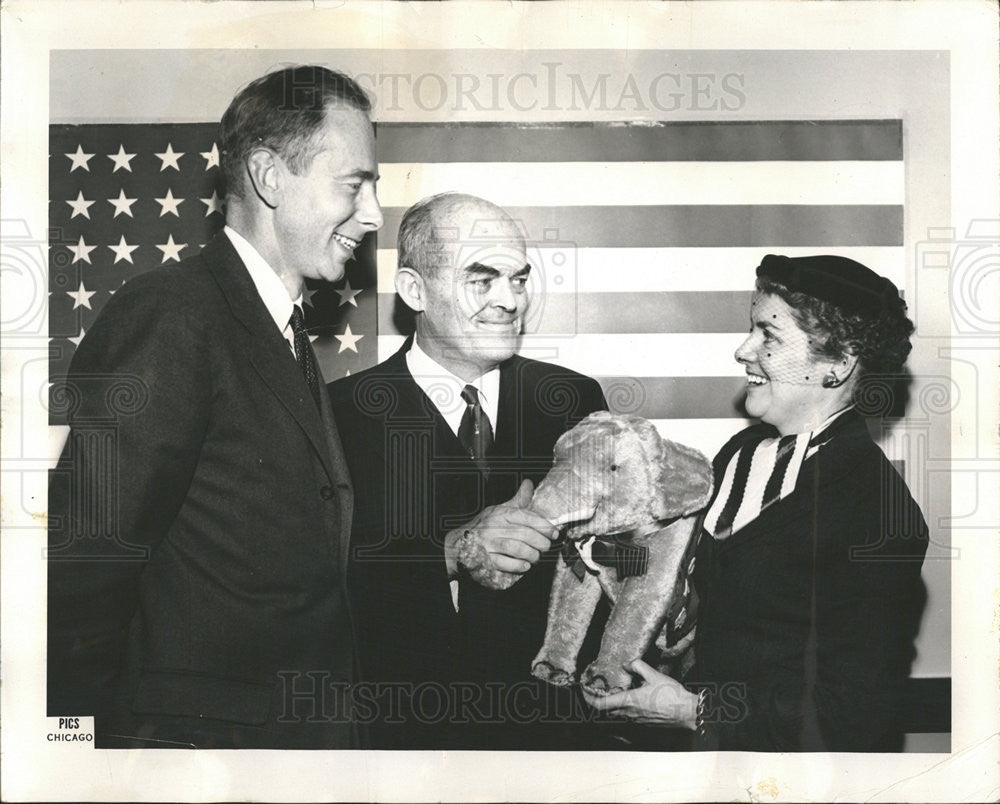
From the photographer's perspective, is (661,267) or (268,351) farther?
(661,267)

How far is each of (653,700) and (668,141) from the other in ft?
4.02

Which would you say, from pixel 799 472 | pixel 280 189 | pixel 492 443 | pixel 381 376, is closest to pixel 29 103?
pixel 280 189

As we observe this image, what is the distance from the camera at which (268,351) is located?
6.47 feet

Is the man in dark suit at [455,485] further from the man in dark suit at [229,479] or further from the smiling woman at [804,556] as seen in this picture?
the smiling woman at [804,556]

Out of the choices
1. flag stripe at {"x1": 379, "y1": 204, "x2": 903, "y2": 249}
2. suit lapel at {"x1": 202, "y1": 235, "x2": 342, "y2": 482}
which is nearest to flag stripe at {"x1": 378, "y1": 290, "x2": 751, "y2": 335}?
flag stripe at {"x1": 379, "y1": 204, "x2": 903, "y2": 249}

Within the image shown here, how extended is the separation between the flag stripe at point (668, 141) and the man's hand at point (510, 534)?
76 centimetres

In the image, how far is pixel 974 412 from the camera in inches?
84.2

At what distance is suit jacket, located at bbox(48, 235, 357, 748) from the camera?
1.95 metres

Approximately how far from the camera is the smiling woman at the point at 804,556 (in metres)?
2.06

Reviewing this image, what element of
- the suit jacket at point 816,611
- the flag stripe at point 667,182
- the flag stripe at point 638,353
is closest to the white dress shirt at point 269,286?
the flag stripe at point 667,182

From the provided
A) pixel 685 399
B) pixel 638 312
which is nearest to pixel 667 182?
pixel 638 312

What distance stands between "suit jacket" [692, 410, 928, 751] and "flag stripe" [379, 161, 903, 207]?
508 millimetres

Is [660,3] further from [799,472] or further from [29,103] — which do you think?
[29,103]

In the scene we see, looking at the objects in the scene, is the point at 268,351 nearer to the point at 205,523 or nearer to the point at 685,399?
the point at 205,523
